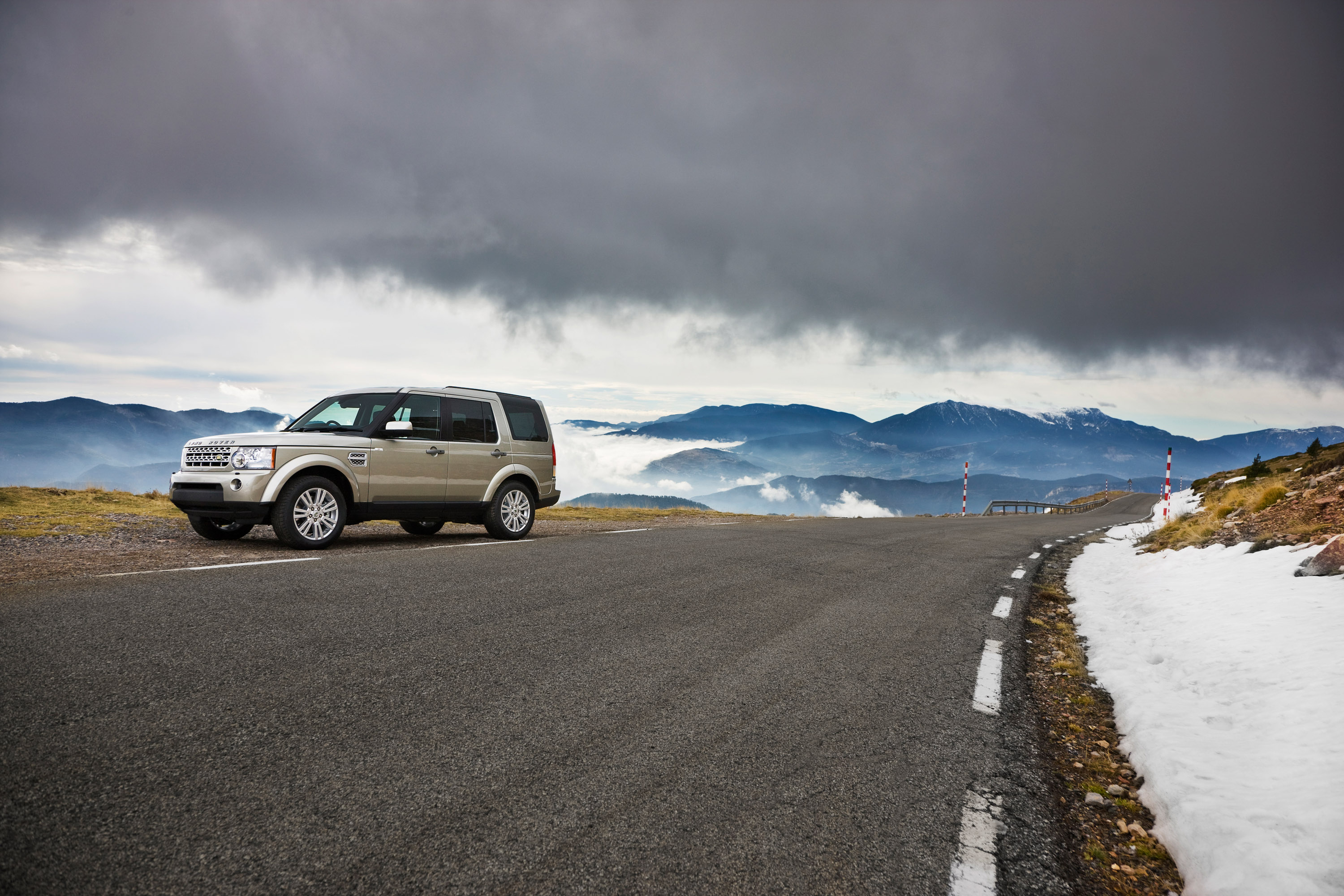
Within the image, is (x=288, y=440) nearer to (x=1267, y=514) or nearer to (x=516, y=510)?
(x=516, y=510)

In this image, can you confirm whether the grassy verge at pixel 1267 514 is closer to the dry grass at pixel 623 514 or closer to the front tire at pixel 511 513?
the front tire at pixel 511 513

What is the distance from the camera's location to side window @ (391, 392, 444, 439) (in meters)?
9.76

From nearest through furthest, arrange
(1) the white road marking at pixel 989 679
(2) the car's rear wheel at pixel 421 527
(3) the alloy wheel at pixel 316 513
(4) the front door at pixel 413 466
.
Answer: (1) the white road marking at pixel 989 679
(3) the alloy wheel at pixel 316 513
(4) the front door at pixel 413 466
(2) the car's rear wheel at pixel 421 527

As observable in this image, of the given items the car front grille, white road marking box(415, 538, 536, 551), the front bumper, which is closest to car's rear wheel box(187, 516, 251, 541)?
the front bumper

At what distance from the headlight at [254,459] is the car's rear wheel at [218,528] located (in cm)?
95

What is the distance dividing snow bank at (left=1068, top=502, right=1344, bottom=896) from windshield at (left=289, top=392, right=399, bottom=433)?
871cm

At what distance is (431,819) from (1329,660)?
4784mm

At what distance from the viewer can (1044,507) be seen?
5122 centimetres

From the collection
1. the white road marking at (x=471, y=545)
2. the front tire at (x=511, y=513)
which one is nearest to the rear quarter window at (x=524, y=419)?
the front tire at (x=511, y=513)

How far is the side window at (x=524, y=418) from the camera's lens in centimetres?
1107

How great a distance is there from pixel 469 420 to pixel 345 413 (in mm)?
1657

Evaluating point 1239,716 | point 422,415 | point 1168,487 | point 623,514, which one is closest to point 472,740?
point 1239,716

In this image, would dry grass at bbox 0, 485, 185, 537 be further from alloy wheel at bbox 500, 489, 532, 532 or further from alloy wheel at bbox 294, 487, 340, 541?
alloy wheel at bbox 500, 489, 532, 532

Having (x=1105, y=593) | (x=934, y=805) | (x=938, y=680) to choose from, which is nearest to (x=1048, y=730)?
(x=938, y=680)
